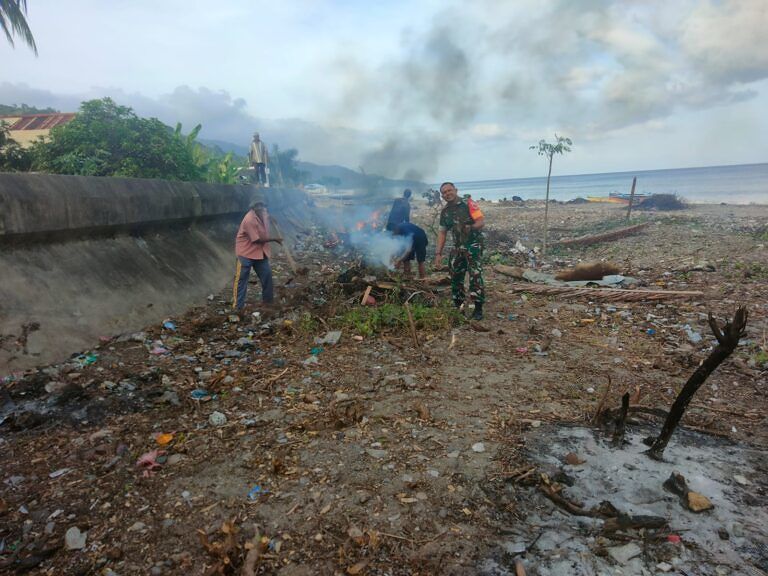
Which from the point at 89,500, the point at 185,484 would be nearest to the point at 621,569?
the point at 185,484

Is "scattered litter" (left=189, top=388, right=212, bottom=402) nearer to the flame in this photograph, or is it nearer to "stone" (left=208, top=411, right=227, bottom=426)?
"stone" (left=208, top=411, right=227, bottom=426)

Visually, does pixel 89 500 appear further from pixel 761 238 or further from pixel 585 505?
pixel 761 238

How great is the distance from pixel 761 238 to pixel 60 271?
13.8 metres

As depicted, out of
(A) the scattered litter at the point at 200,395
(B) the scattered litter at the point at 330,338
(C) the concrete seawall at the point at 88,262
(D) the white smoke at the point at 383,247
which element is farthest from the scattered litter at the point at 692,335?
(C) the concrete seawall at the point at 88,262

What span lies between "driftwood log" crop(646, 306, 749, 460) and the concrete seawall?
4.52 metres

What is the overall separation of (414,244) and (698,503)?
221 inches

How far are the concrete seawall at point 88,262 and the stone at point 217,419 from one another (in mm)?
1564

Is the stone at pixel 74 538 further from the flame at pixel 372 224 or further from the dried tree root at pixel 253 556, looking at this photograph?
the flame at pixel 372 224

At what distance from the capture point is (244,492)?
7.93 ft

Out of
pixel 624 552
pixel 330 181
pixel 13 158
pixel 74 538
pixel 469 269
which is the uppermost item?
pixel 330 181

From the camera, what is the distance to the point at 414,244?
7.39 m

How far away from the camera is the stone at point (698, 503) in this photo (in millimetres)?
2195

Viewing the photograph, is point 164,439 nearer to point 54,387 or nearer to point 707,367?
point 54,387

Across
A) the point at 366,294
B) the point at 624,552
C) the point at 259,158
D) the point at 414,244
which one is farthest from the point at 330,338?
the point at 259,158
